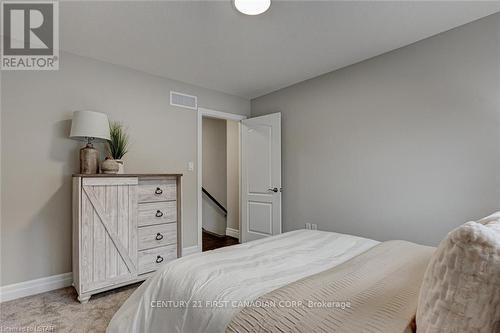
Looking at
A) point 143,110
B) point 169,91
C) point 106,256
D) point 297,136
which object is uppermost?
point 169,91

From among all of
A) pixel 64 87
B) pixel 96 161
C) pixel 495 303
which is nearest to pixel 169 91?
pixel 64 87

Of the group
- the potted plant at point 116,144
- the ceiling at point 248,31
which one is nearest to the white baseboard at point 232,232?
the potted plant at point 116,144

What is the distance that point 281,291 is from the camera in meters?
0.98

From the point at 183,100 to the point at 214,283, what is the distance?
9.56ft

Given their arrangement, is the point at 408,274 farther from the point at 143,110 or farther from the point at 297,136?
the point at 143,110

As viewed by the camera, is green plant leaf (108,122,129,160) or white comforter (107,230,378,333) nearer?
white comforter (107,230,378,333)

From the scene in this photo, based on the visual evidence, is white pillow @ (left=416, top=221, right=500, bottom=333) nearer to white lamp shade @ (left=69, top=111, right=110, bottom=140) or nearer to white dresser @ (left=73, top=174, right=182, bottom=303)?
white dresser @ (left=73, top=174, right=182, bottom=303)

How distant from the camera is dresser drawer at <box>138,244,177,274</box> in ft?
8.16

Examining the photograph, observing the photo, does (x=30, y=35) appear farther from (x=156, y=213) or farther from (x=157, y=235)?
(x=157, y=235)

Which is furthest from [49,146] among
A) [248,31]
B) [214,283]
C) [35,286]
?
[214,283]

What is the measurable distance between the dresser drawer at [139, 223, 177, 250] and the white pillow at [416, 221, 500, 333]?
242cm

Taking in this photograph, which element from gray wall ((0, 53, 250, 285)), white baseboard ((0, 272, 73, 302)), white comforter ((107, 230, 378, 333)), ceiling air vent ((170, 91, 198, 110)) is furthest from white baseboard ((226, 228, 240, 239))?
white comforter ((107, 230, 378, 333))

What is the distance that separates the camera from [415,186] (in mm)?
2535

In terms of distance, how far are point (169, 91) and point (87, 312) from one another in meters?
2.60
